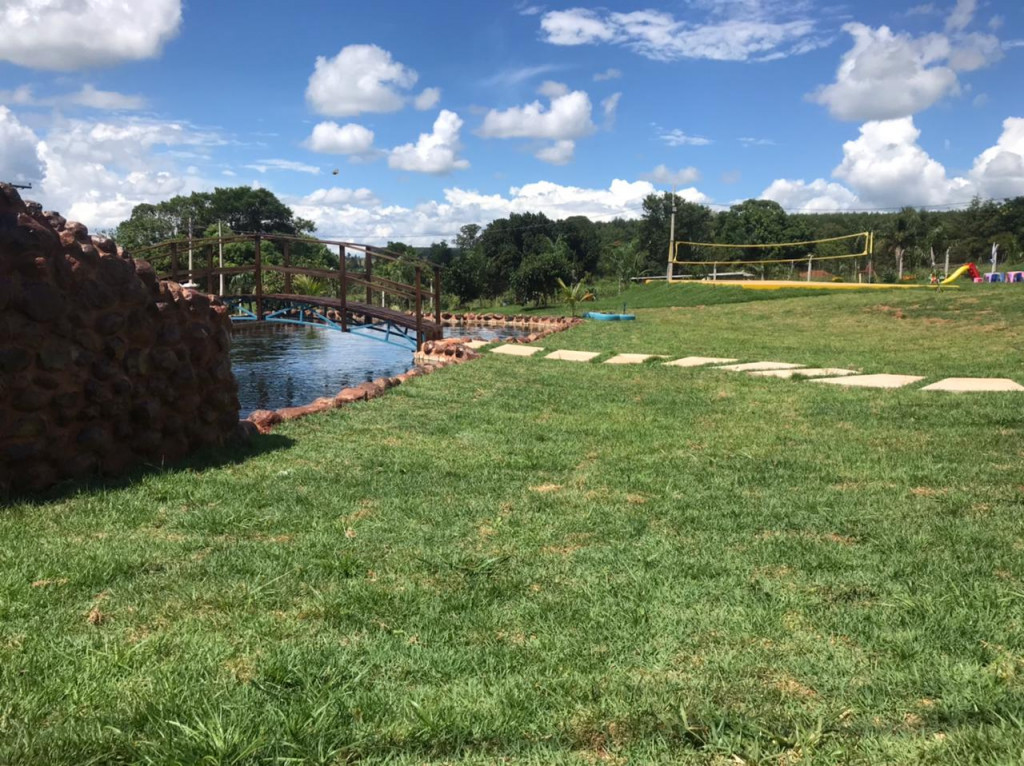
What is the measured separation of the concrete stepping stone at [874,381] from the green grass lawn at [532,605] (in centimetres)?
234

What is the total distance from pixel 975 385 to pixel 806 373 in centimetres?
187

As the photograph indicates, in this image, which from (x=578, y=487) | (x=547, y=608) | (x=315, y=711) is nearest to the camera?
(x=315, y=711)

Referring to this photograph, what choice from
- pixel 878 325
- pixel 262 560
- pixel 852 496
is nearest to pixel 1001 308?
pixel 878 325

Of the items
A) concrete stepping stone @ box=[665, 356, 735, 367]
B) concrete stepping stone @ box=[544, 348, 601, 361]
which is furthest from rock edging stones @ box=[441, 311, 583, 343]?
concrete stepping stone @ box=[665, 356, 735, 367]

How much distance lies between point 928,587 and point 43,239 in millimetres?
4755

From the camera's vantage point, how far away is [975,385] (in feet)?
24.5

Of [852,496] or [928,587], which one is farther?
[852,496]

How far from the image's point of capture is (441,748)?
73.1 inches

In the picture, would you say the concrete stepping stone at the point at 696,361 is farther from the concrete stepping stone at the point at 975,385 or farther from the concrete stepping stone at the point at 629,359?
the concrete stepping stone at the point at 975,385

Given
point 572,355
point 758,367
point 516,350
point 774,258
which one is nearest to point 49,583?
point 758,367

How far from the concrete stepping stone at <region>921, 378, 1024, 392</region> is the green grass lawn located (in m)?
2.03

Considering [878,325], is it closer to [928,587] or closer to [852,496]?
[852,496]

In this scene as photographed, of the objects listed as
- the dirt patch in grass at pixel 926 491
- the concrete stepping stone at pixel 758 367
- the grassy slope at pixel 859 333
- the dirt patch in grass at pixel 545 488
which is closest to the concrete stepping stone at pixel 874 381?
the grassy slope at pixel 859 333

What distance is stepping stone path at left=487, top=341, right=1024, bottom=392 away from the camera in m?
7.49
